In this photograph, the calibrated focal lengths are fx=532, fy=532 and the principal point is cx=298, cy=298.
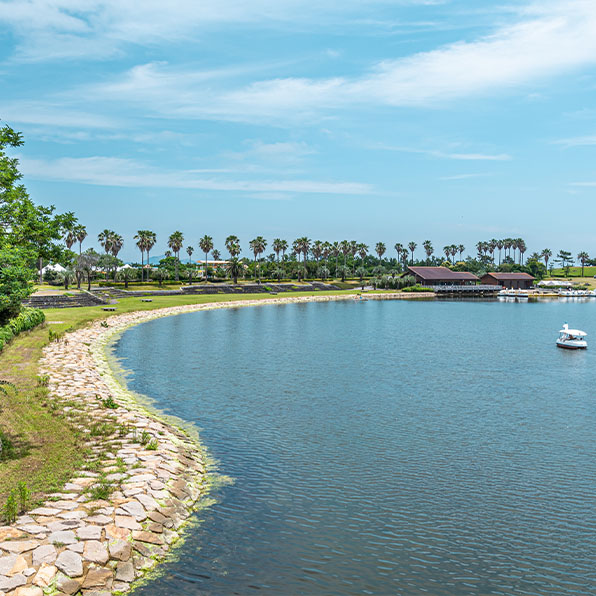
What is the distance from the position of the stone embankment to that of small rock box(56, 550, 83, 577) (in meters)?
0.02

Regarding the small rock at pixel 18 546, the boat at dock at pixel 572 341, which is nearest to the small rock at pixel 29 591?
the small rock at pixel 18 546

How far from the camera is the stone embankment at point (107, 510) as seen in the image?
503 inches

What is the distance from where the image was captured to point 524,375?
41.8 meters

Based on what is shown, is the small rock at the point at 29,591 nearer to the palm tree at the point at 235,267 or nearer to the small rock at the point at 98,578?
the small rock at the point at 98,578

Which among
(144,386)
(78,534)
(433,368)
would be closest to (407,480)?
(78,534)

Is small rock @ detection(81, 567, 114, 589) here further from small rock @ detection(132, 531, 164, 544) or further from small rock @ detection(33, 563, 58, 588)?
small rock @ detection(132, 531, 164, 544)

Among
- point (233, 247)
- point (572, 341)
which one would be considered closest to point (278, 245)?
point (233, 247)

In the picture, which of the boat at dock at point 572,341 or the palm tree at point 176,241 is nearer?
the boat at dock at point 572,341

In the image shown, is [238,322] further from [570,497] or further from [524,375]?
[570,497]

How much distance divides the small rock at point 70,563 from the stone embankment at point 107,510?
23 millimetres

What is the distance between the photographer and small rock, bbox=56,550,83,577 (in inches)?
504

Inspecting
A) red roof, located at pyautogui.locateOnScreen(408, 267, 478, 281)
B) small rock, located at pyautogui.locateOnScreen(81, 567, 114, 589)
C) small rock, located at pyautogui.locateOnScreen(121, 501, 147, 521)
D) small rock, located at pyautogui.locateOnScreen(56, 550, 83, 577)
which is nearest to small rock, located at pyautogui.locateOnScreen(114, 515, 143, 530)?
small rock, located at pyautogui.locateOnScreen(121, 501, 147, 521)

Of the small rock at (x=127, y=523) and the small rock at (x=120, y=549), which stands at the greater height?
the small rock at (x=127, y=523)

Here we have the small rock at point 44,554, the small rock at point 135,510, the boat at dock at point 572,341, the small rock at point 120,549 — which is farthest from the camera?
the boat at dock at point 572,341
